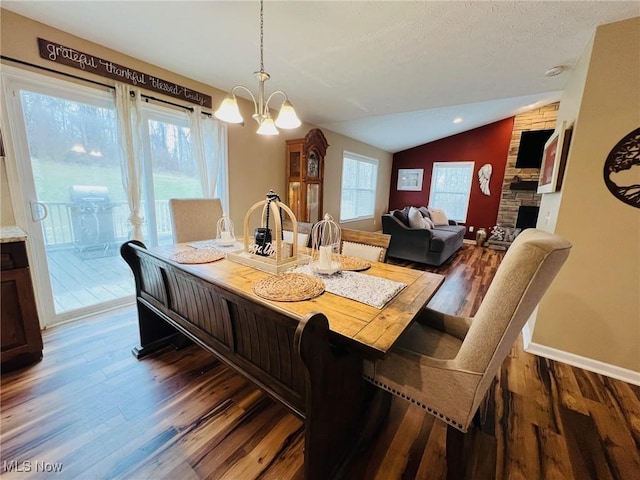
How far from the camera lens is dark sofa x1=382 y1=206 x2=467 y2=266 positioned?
14.3 ft

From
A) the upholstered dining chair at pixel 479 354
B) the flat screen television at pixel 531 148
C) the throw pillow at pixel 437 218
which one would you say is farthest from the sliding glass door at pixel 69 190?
the flat screen television at pixel 531 148

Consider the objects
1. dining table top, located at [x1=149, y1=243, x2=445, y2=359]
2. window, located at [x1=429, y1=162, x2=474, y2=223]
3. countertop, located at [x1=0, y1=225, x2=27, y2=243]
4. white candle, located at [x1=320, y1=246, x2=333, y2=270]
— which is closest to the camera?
dining table top, located at [x1=149, y1=243, x2=445, y2=359]

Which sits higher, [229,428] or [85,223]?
[85,223]

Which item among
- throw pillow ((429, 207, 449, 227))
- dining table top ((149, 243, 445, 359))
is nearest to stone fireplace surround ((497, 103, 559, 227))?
throw pillow ((429, 207, 449, 227))

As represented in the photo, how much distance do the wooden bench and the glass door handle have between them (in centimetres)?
128

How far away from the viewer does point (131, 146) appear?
7.95 ft

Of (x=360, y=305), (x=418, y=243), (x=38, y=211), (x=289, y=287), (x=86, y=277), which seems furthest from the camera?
(x=418, y=243)

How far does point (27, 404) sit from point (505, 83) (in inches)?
184

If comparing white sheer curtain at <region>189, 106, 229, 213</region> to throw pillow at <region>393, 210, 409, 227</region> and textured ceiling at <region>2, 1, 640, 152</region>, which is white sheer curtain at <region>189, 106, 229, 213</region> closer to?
textured ceiling at <region>2, 1, 640, 152</region>

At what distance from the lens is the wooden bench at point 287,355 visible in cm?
92

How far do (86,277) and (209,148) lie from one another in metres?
1.79

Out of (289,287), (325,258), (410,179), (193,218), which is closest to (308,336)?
(289,287)

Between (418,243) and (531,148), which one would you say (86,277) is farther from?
(531,148)

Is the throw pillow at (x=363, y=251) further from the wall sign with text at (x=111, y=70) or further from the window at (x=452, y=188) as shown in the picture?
the window at (x=452, y=188)
